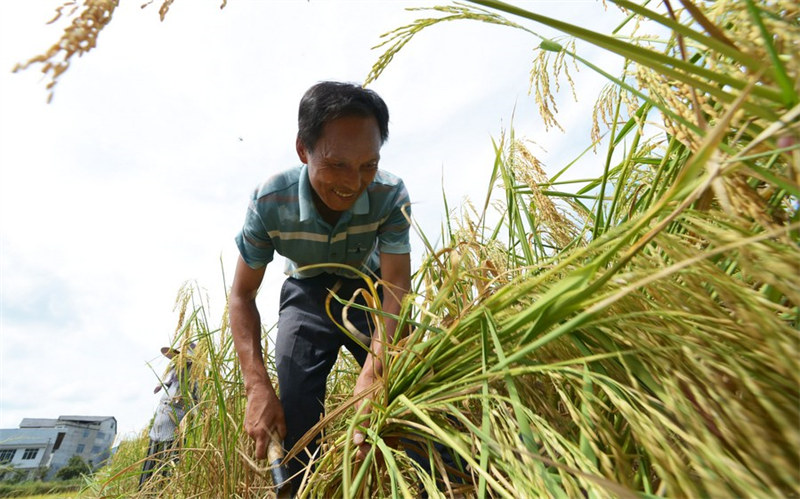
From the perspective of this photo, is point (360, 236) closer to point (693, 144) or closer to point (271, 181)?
point (271, 181)

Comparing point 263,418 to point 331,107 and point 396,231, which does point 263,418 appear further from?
point 331,107

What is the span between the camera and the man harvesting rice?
1.82 m

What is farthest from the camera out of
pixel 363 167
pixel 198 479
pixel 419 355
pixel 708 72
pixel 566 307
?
pixel 198 479

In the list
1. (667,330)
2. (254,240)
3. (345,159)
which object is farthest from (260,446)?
(667,330)

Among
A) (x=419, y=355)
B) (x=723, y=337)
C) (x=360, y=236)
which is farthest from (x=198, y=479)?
(x=723, y=337)

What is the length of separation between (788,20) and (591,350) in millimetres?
424

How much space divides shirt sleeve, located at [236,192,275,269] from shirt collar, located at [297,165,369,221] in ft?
0.64

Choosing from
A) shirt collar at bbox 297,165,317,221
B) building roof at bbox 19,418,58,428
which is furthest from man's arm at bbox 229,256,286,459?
building roof at bbox 19,418,58,428

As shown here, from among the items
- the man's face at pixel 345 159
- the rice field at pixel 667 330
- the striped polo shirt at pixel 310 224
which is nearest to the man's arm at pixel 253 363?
the striped polo shirt at pixel 310 224

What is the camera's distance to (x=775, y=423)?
1.37ft

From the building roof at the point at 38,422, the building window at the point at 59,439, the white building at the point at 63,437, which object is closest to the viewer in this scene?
the white building at the point at 63,437

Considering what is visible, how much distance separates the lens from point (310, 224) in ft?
6.81

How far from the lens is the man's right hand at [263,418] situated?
5.57 feet

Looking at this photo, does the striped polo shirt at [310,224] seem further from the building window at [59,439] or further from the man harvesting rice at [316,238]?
the building window at [59,439]
